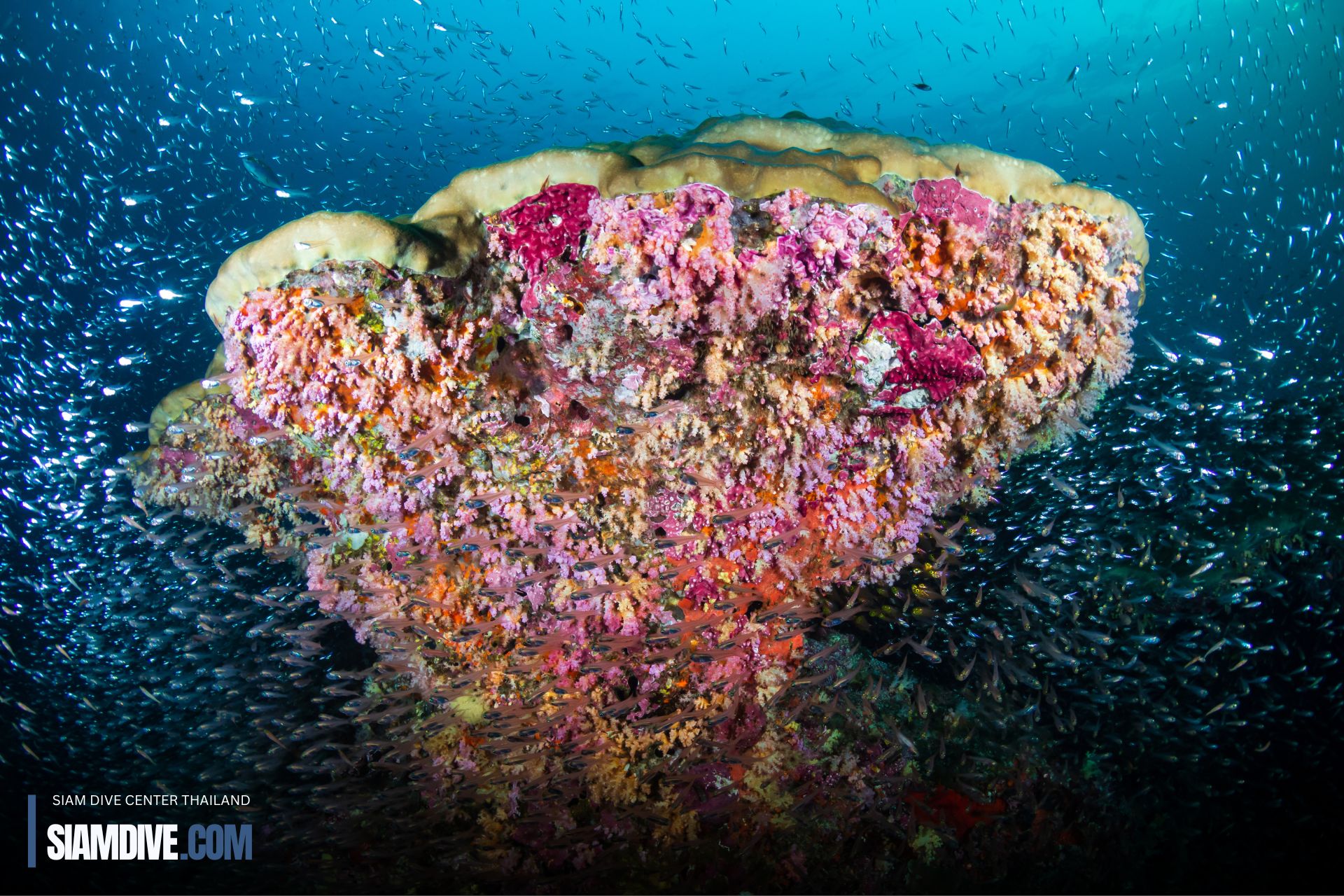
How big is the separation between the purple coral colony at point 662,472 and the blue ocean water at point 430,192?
175 cm

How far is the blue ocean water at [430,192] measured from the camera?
6773 mm

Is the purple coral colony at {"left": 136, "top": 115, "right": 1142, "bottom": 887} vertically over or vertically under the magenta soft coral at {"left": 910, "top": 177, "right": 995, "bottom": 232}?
under

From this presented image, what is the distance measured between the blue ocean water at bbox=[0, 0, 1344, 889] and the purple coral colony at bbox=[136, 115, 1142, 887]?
5.74 ft

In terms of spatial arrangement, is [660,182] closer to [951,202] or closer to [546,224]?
[546,224]

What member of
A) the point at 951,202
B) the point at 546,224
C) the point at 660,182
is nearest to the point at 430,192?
the point at 546,224

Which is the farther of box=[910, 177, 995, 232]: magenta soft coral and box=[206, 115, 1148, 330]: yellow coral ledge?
box=[910, 177, 995, 232]: magenta soft coral

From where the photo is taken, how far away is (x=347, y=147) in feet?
281

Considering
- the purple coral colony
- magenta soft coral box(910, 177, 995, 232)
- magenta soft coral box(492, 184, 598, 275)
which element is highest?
magenta soft coral box(492, 184, 598, 275)

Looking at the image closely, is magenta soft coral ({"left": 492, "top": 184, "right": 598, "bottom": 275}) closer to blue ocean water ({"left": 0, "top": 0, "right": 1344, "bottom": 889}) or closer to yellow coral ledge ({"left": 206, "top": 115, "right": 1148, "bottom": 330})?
yellow coral ledge ({"left": 206, "top": 115, "right": 1148, "bottom": 330})

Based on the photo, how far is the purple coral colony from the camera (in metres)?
3.74

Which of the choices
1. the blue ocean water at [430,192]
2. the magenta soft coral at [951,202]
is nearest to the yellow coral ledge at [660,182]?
the magenta soft coral at [951,202]

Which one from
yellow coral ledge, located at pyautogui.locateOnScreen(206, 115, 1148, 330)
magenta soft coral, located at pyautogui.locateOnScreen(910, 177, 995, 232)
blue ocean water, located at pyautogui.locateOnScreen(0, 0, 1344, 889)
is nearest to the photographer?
yellow coral ledge, located at pyautogui.locateOnScreen(206, 115, 1148, 330)

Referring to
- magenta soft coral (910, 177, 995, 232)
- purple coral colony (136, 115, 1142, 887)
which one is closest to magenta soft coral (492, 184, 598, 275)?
purple coral colony (136, 115, 1142, 887)

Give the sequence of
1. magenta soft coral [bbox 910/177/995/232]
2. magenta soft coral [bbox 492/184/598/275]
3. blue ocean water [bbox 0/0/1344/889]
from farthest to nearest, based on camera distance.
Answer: blue ocean water [bbox 0/0/1344/889], magenta soft coral [bbox 910/177/995/232], magenta soft coral [bbox 492/184/598/275]
